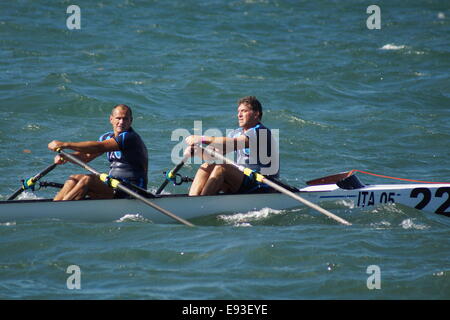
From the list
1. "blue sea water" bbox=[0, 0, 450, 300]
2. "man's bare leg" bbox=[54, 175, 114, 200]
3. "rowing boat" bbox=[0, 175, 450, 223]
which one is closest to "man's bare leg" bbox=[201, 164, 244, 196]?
"rowing boat" bbox=[0, 175, 450, 223]

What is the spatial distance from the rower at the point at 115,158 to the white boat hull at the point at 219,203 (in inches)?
10.1

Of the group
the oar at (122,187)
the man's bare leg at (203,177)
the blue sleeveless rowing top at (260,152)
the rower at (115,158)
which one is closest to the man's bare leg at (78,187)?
the rower at (115,158)

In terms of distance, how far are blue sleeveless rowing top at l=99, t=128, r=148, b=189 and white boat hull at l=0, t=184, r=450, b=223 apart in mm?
387

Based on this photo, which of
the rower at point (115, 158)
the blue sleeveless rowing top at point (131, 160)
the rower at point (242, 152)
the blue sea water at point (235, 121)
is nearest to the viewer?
the blue sea water at point (235, 121)

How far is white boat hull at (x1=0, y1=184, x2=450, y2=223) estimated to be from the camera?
9734mm

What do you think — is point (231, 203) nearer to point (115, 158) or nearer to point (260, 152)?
point (260, 152)

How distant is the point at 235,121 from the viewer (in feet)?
54.9

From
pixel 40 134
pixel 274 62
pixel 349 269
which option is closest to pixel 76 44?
pixel 274 62

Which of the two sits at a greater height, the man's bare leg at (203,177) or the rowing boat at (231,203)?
the man's bare leg at (203,177)

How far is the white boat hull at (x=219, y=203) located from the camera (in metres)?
9.73

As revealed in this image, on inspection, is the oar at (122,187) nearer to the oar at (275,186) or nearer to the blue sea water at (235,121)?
the blue sea water at (235,121)

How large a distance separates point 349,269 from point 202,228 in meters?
2.30

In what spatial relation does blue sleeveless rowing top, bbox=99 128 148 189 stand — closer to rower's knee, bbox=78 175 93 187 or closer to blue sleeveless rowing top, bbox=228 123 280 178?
rower's knee, bbox=78 175 93 187
